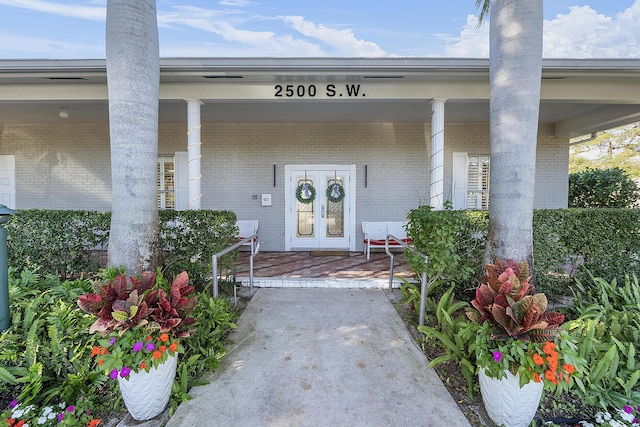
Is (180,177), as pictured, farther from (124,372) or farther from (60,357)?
(124,372)

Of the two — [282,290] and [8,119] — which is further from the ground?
[8,119]

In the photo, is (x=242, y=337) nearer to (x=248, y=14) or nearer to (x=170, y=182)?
(x=170, y=182)

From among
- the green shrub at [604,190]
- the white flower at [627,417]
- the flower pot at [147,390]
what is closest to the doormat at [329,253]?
the flower pot at [147,390]

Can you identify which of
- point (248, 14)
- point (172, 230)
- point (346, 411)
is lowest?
point (346, 411)

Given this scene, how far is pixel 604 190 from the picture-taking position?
24.6 feet

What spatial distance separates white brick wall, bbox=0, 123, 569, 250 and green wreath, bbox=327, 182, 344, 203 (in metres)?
0.43

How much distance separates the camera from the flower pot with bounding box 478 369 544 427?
1.89m

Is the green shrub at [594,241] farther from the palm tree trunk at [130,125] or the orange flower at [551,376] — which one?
the palm tree trunk at [130,125]

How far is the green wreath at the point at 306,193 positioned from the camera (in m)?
7.05

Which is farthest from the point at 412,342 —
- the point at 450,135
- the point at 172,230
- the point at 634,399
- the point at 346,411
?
the point at 450,135

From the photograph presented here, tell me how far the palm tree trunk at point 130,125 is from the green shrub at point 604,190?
32.8 feet

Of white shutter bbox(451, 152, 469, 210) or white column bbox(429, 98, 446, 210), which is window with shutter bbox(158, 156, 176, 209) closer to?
white column bbox(429, 98, 446, 210)

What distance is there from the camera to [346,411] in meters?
2.06

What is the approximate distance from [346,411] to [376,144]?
6036 mm
